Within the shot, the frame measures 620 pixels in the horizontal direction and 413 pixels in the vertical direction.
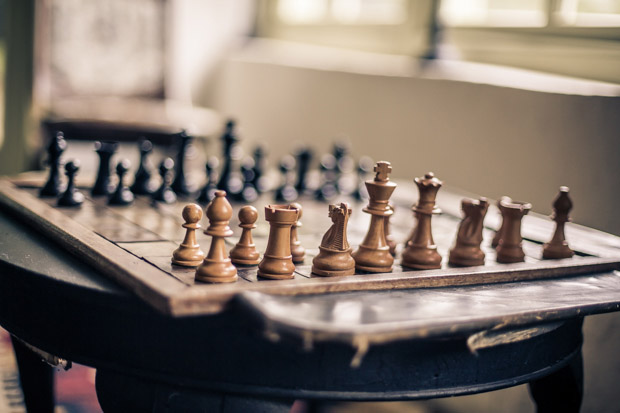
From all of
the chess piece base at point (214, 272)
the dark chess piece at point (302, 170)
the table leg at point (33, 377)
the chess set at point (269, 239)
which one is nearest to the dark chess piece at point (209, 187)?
the chess set at point (269, 239)

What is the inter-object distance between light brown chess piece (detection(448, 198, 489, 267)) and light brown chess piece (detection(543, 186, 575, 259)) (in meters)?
0.19

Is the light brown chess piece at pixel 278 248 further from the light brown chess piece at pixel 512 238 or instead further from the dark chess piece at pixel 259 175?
the dark chess piece at pixel 259 175

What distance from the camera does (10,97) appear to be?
4.42 m

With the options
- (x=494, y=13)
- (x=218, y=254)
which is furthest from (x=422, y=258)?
(x=494, y=13)

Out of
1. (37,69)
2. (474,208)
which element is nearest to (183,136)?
(474,208)

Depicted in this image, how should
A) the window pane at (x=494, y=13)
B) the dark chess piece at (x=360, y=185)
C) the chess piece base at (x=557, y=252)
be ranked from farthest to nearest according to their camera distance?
the window pane at (x=494, y=13) → the dark chess piece at (x=360, y=185) → the chess piece base at (x=557, y=252)

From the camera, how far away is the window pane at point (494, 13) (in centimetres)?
291

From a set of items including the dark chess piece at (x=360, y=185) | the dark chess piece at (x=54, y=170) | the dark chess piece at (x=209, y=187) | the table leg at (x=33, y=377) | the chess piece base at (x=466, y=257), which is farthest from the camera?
the dark chess piece at (x=360, y=185)

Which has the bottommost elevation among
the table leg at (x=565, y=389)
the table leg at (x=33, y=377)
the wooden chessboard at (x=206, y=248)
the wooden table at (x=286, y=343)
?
the table leg at (x=33, y=377)

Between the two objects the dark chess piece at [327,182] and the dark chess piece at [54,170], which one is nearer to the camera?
the dark chess piece at [54,170]

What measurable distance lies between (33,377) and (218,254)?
2.61ft

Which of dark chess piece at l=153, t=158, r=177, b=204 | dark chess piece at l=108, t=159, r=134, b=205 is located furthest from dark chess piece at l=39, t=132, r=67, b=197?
dark chess piece at l=153, t=158, r=177, b=204

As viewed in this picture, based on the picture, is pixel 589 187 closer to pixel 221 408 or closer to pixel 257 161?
pixel 257 161

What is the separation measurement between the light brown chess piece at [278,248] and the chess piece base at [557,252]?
1.99ft
